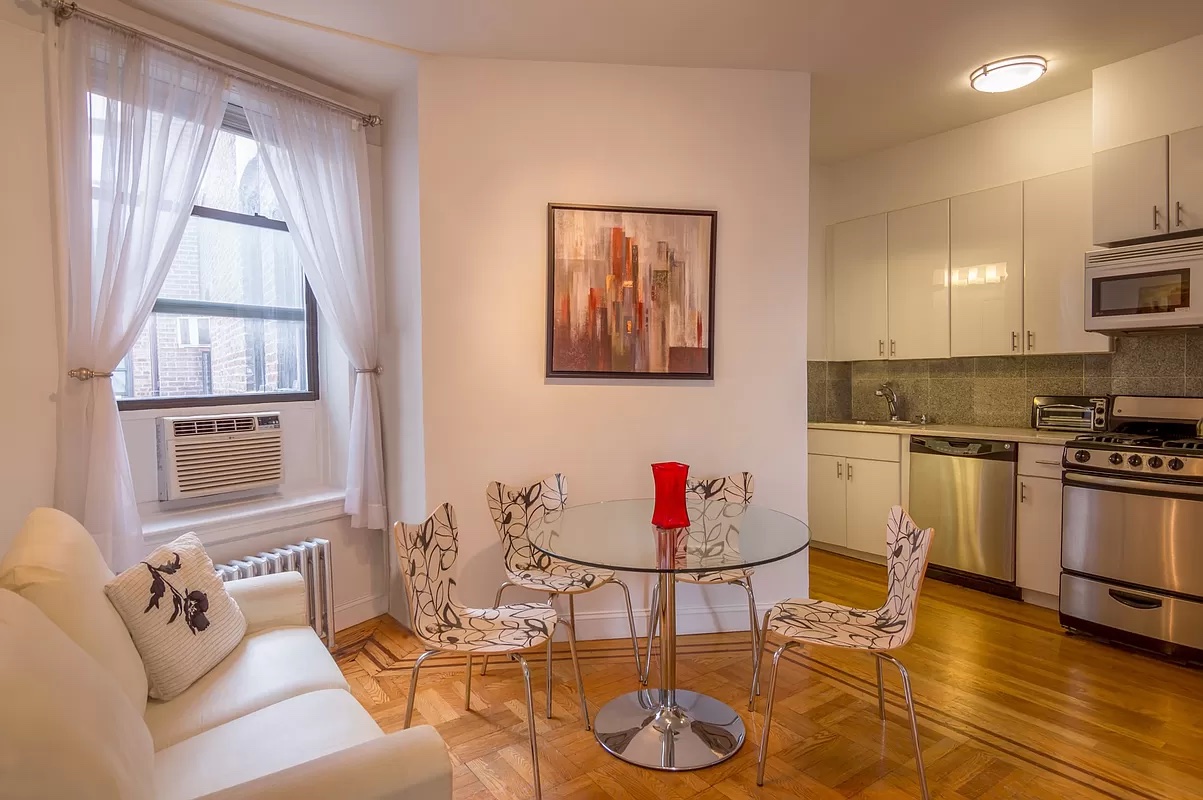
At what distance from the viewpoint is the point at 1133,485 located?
10.1 ft

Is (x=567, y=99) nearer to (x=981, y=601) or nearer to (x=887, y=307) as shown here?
(x=887, y=307)

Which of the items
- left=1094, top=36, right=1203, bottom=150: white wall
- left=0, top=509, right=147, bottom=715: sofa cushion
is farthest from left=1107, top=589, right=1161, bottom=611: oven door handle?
left=0, top=509, right=147, bottom=715: sofa cushion

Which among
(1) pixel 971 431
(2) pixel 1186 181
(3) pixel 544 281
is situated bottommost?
(1) pixel 971 431

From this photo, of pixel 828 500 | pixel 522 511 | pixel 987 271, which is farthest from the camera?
pixel 828 500

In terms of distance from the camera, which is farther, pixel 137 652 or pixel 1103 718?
pixel 1103 718

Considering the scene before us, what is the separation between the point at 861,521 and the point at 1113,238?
7.22ft

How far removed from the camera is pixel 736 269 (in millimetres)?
3355

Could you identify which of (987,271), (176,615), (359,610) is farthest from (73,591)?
(987,271)

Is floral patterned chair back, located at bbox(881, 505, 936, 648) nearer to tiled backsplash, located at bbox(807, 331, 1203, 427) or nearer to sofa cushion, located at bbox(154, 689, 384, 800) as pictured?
sofa cushion, located at bbox(154, 689, 384, 800)

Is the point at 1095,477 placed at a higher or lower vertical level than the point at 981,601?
higher

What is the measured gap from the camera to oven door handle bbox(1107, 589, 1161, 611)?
3.01 meters

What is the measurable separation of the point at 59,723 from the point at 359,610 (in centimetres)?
256

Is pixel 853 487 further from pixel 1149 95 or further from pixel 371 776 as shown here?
pixel 371 776

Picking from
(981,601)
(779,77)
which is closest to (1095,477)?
(981,601)
